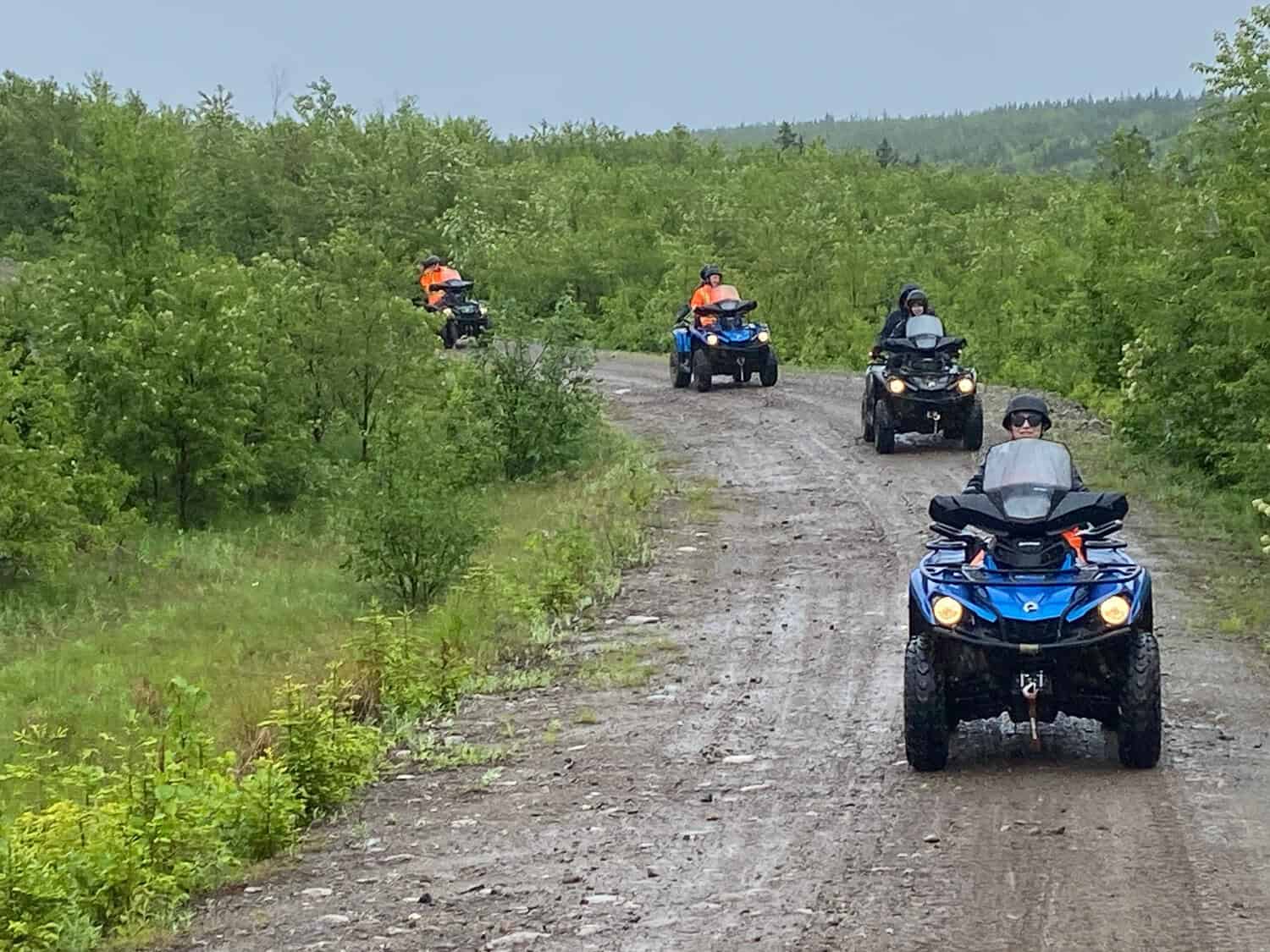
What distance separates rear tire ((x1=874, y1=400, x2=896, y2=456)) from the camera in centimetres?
2244

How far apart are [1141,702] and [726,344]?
21710 millimetres

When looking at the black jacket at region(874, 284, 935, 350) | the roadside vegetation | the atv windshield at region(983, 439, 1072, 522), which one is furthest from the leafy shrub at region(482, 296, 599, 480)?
the atv windshield at region(983, 439, 1072, 522)

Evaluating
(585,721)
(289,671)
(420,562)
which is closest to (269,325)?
(420,562)

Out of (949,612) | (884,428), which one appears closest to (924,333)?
(884,428)

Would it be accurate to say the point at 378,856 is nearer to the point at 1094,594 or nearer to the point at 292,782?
the point at 292,782

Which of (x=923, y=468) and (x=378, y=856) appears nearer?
(x=378, y=856)

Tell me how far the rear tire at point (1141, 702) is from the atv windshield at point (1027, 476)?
0.80 metres

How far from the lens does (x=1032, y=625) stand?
881 cm

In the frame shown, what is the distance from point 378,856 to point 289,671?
8.17 m

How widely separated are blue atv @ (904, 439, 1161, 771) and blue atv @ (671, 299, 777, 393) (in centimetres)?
2066

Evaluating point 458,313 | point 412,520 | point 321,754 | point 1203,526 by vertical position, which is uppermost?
point 458,313

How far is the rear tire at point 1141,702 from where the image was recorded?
8852 mm

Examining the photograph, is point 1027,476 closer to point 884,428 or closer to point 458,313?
point 884,428

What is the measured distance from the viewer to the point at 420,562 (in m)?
18.7
